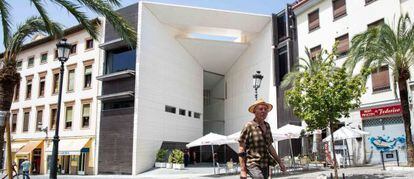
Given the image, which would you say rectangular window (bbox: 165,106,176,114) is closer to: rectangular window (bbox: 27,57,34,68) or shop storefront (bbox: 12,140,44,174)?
shop storefront (bbox: 12,140,44,174)

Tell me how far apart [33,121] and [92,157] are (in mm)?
9891

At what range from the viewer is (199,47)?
1513 inches

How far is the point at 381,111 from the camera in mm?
24406

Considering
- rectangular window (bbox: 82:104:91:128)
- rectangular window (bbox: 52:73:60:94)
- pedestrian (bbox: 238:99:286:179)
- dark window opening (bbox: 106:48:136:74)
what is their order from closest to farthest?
pedestrian (bbox: 238:99:286:179) → dark window opening (bbox: 106:48:136:74) → rectangular window (bbox: 82:104:91:128) → rectangular window (bbox: 52:73:60:94)

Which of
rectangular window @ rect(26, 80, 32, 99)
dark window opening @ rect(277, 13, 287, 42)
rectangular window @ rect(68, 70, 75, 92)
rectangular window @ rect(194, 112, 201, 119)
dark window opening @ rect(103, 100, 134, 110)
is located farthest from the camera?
rectangular window @ rect(26, 80, 32, 99)

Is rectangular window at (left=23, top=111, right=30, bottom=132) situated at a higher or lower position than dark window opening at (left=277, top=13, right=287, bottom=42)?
lower

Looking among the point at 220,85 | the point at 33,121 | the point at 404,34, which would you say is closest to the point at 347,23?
the point at 404,34

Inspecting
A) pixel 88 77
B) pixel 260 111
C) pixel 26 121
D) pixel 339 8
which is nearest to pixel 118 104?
pixel 88 77

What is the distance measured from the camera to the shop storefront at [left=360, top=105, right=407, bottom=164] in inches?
916

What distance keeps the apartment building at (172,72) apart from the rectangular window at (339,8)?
4.70 metres

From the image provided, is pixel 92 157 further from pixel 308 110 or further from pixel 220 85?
pixel 308 110

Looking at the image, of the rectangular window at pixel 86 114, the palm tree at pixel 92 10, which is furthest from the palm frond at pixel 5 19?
the rectangular window at pixel 86 114

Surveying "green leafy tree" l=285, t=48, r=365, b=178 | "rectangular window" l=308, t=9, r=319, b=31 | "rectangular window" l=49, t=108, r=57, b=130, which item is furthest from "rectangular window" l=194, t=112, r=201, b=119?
"green leafy tree" l=285, t=48, r=365, b=178

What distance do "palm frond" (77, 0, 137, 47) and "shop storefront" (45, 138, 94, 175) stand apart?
23.6 metres
